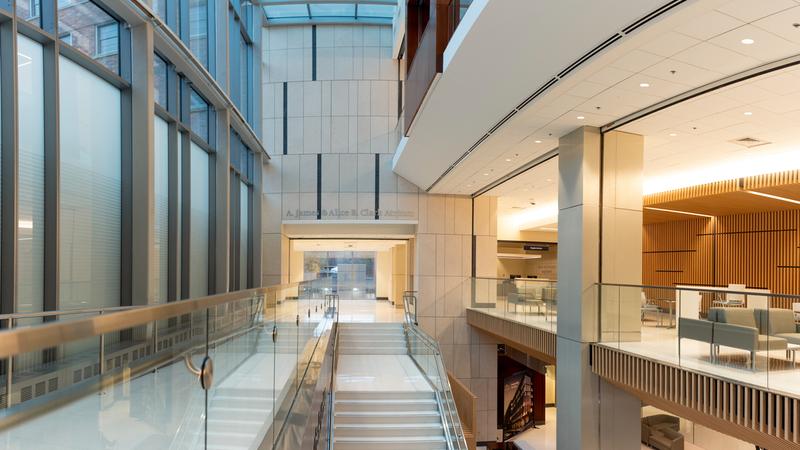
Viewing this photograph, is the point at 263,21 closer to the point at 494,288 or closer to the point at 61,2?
the point at 494,288

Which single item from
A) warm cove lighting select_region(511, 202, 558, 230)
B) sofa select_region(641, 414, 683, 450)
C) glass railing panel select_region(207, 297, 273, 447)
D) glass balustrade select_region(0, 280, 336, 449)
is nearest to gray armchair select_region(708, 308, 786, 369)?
glass railing panel select_region(207, 297, 273, 447)

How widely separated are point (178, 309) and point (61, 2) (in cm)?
574

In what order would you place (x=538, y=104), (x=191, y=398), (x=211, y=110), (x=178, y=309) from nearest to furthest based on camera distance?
1. (x=178, y=309)
2. (x=191, y=398)
3. (x=538, y=104)
4. (x=211, y=110)

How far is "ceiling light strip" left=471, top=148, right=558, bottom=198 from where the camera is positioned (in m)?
12.0

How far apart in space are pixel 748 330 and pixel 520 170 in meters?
8.30

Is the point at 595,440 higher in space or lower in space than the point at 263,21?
lower

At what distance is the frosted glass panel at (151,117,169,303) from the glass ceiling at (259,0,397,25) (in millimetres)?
9980

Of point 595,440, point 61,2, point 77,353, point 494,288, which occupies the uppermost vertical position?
point 61,2

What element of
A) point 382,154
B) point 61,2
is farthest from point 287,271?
point 61,2

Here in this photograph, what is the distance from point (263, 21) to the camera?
1775 centimetres

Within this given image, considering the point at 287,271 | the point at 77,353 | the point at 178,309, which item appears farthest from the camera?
the point at 287,271

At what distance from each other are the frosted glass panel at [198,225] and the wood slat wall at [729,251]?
1463 cm

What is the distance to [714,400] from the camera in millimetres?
6516

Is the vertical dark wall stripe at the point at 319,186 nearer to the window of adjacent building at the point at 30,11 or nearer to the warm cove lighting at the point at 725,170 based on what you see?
the warm cove lighting at the point at 725,170
